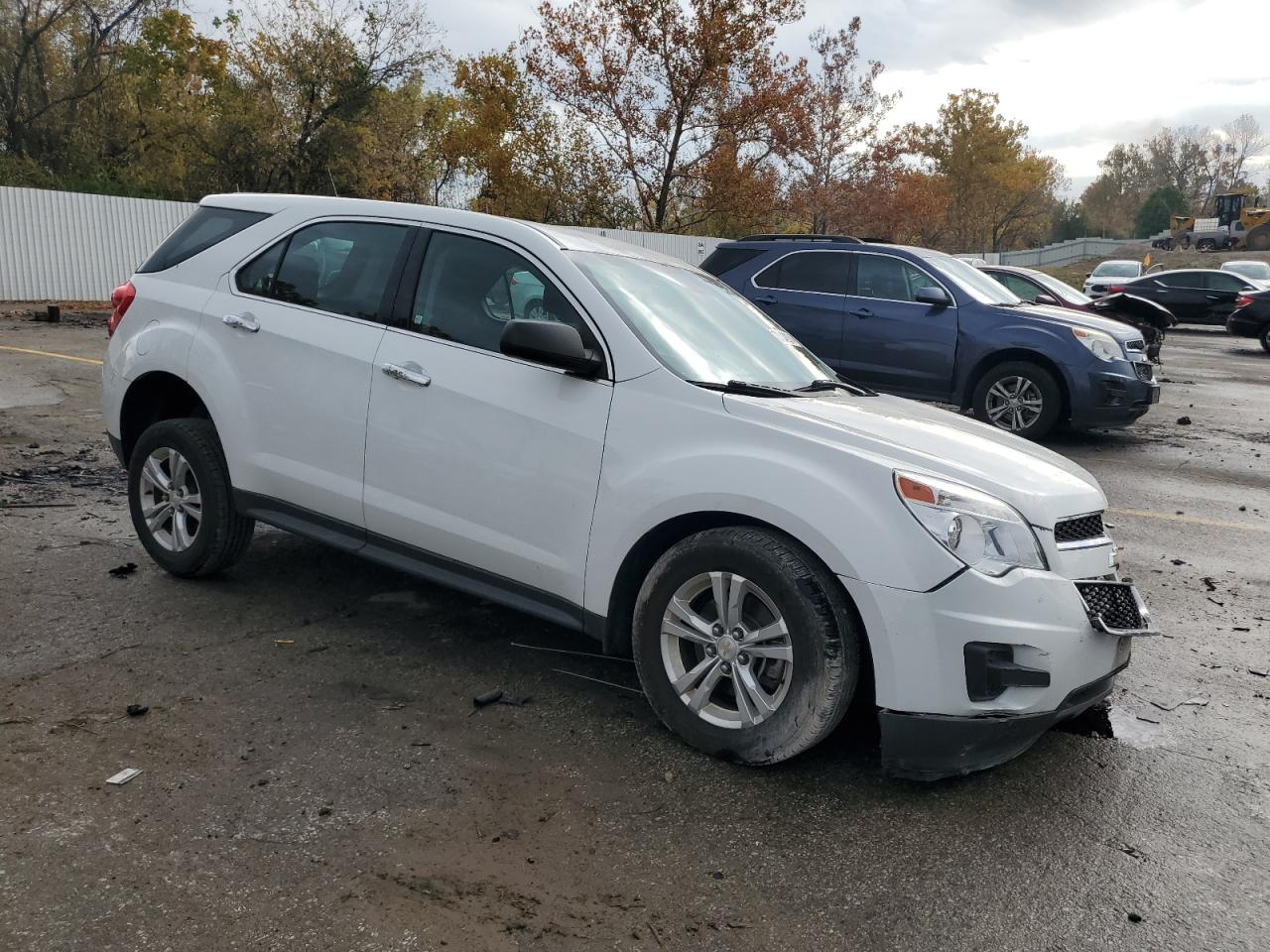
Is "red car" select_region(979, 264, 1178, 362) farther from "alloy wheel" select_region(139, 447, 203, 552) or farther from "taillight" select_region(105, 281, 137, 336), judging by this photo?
"alloy wheel" select_region(139, 447, 203, 552)

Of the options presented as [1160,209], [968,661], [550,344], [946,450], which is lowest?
[968,661]

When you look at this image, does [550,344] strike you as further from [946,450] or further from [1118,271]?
[1118,271]

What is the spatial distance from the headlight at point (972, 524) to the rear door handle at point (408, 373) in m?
1.93

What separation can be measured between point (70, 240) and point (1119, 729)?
2429 centimetres

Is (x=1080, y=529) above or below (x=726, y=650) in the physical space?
above

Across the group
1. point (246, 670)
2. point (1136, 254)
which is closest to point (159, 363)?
point (246, 670)

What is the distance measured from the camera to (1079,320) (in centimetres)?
1083

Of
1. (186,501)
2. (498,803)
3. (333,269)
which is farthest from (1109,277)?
(498,803)

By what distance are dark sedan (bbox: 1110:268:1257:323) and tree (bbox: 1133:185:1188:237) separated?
63952 mm

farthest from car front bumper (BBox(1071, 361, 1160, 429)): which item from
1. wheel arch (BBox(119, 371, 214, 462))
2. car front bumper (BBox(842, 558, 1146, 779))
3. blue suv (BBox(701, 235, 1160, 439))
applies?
wheel arch (BBox(119, 371, 214, 462))

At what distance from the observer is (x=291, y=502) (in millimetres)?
4703

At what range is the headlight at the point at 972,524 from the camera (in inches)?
128

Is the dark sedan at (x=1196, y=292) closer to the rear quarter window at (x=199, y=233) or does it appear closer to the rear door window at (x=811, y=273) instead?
the rear door window at (x=811, y=273)

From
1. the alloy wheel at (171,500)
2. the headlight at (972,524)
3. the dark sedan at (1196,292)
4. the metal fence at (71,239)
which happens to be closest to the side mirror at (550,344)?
the headlight at (972,524)
